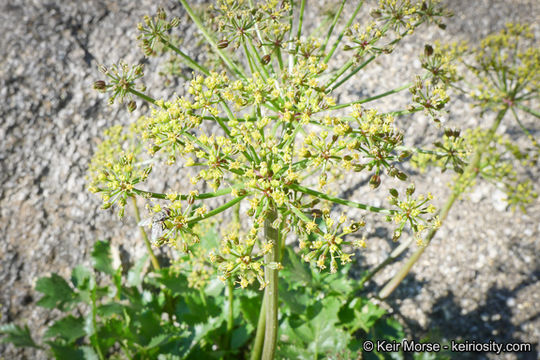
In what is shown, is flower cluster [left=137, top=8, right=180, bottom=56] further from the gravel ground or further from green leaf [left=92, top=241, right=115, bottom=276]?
the gravel ground

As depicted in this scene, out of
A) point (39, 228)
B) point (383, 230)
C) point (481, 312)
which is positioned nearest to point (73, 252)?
point (39, 228)

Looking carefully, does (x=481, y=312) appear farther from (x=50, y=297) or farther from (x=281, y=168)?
(x=50, y=297)

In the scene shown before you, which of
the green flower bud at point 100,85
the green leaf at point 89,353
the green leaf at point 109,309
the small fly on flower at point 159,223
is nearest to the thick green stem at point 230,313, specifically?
the green leaf at point 109,309

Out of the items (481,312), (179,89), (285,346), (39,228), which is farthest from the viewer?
(179,89)

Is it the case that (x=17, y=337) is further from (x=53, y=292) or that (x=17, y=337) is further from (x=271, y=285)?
(x=271, y=285)

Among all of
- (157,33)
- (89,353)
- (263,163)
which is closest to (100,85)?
(157,33)
